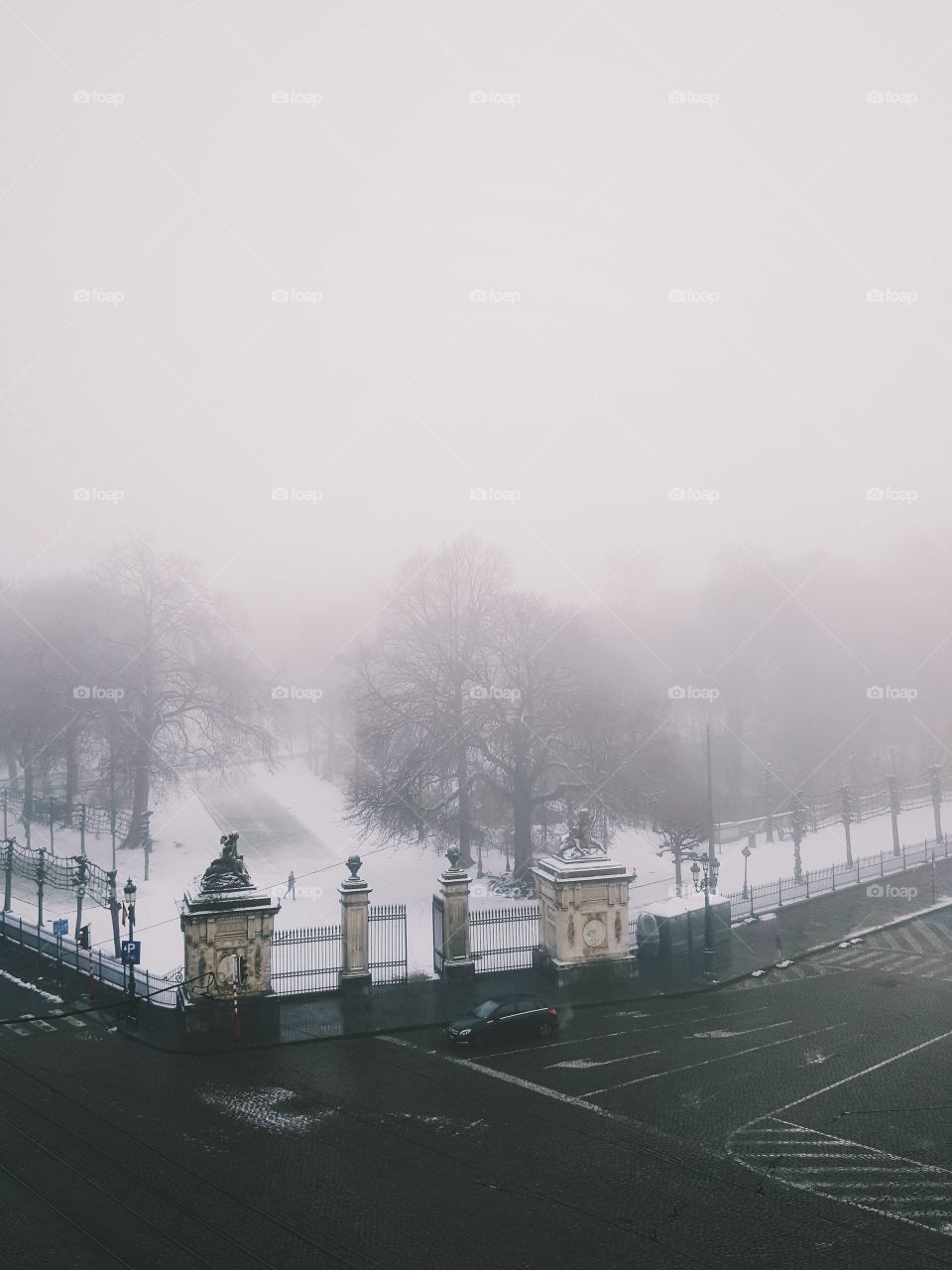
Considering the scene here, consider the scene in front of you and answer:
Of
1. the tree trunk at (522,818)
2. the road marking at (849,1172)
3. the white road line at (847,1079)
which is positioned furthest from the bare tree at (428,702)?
the road marking at (849,1172)

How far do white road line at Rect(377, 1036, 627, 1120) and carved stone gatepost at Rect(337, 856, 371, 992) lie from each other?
295 cm

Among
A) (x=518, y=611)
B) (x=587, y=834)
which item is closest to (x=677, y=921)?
(x=587, y=834)

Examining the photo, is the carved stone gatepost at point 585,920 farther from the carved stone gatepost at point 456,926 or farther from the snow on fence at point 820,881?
the snow on fence at point 820,881

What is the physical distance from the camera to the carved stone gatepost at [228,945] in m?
22.4

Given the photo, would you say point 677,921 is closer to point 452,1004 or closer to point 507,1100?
point 452,1004

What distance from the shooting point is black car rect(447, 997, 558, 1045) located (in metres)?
20.5

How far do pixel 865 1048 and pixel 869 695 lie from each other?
47.2 metres

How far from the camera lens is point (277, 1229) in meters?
12.7

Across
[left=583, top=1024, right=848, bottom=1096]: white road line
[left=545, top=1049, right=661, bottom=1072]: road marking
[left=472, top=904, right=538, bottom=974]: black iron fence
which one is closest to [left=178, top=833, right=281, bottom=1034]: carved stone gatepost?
[left=472, top=904, right=538, bottom=974]: black iron fence

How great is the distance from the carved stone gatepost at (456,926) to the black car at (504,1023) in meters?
3.80

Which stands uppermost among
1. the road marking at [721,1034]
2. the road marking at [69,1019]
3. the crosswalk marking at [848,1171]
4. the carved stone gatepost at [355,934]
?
the carved stone gatepost at [355,934]

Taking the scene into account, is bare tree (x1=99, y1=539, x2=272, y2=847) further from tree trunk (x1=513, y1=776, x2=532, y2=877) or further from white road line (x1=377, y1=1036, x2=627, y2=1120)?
white road line (x1=377, y1=1036, x2=627, y2=1120)

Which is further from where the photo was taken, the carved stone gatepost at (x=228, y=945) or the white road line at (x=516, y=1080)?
the carved stone gatepost at (x=228, y=945)

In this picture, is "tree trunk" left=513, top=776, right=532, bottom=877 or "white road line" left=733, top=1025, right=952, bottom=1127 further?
"tree trunk" left=513, top=776, right=532, bottom=877
